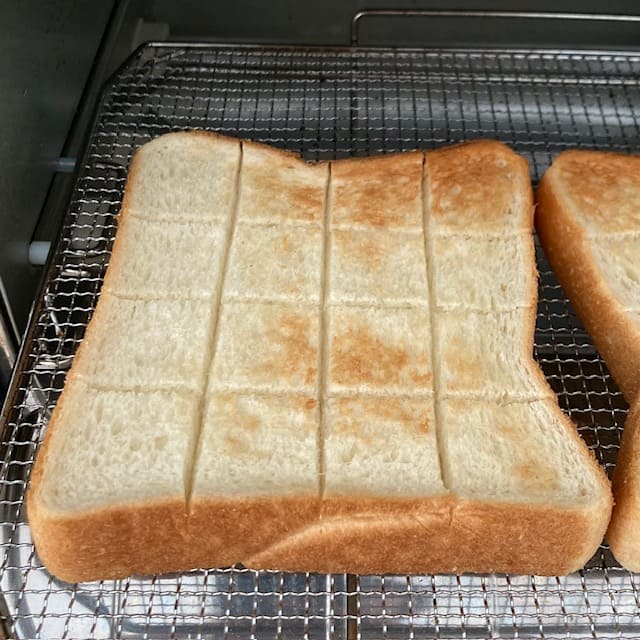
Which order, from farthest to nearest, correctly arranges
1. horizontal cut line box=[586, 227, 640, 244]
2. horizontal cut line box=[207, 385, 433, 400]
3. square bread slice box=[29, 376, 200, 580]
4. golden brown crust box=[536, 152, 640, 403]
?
horizontal cut line box=[586, 227, 640, 244]
golden brown crust box=[536, 152, 640, 403]
horizontal cut line box=[207, 385, 433, 400]
square bread slice box=[29, 376, 200, 580]

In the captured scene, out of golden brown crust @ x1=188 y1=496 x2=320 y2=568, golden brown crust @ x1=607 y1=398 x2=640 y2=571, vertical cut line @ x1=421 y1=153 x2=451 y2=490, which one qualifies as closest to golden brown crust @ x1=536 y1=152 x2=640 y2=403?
golden brown crust @ x1=607 y1=398 x2=640 y2=571

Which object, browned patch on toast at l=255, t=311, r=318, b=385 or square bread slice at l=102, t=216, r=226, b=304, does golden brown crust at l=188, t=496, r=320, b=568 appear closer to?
browned patch on toast at l=255, t=311, r=318, b=385

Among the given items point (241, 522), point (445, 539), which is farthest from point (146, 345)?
point (445, 539)

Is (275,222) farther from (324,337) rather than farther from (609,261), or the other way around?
(609,261)

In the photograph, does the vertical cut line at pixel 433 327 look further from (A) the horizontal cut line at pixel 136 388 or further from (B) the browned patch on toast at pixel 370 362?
(A) the horizontal cut line at pixel 136 388

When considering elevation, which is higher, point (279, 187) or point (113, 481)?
point (279, 187)
